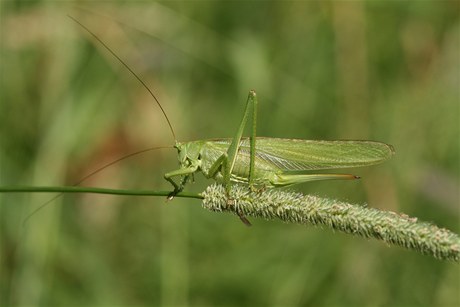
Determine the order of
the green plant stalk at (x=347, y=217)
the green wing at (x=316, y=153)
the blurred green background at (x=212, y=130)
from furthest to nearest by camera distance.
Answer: the blurred green background at (x=212, y=130) → the green wing at (x=316, y=153) → the green plant stalk at (x=347, y=217)

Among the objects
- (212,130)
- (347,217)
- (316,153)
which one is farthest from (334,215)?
(212,130)

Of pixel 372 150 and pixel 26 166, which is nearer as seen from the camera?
pixel 372 150

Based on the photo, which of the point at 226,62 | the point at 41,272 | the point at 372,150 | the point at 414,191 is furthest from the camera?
the point at 226,62

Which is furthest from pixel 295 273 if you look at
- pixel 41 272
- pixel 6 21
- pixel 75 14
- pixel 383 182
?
pixel 6 21

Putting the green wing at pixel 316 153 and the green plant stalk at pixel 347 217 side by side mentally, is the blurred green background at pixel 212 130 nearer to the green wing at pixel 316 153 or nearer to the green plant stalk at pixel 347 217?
the green wing at pixel 316 153

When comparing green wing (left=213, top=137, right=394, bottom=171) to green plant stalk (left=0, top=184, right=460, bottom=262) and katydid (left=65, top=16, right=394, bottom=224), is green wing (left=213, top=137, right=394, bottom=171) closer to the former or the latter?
katydid (left=65, top=16, right=394, bottom=224)

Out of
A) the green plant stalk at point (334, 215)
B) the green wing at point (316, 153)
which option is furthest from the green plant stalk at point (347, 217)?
the green wing at point (316, 153)

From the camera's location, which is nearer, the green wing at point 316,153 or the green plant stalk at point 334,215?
the green plant stalk at point 334,215

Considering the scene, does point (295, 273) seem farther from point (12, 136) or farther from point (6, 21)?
point (6, 21)
